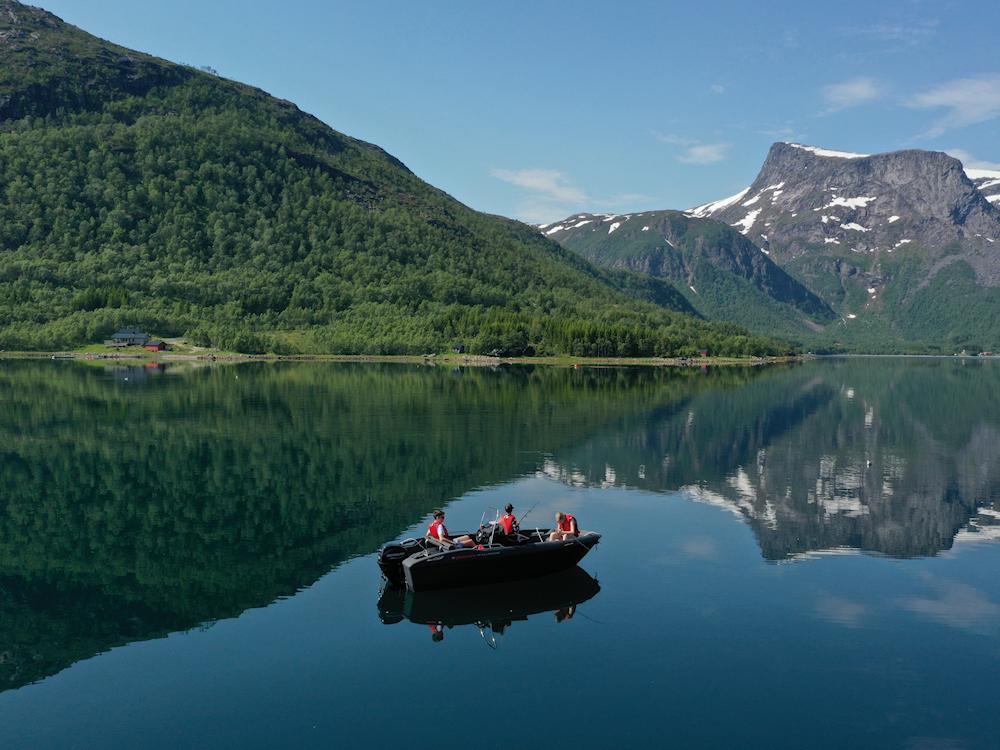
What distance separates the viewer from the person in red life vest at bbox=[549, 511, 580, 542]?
44.0 meters

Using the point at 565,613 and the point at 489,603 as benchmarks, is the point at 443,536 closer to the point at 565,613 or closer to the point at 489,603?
Answer: the point at 489,603

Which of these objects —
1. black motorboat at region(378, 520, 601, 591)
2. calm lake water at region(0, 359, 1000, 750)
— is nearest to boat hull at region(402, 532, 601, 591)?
black motorboat at region(378, 520, 601, 591)

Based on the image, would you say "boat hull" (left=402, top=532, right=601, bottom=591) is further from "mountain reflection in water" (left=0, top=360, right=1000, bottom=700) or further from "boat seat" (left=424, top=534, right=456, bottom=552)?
"mountain reflection in water" (left=0, top=360, right=1000, bottom=700)

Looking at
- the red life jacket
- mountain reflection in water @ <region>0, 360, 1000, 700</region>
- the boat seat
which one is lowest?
mountain reflection in water @ <region>0, 360, 1000, 700</region>

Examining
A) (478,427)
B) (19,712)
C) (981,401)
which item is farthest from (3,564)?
(981,401)

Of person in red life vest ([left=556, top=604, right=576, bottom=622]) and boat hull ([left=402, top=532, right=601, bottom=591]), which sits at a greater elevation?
boat hull ([left=402, top=532, right=601, bottom=591])

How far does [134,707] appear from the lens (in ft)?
95.3

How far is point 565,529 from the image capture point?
148ft

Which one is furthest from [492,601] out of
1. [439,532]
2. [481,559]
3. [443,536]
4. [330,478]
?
[330,478]

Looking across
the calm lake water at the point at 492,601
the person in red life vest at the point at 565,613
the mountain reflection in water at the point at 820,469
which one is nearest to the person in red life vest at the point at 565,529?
the calm lake water at the point at 492,601

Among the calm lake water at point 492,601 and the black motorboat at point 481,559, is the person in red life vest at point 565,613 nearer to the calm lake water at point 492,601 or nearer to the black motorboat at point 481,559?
the calm lake water at point 492,601

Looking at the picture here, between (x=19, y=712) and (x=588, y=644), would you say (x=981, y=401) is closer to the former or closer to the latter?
(x=588, y=644)

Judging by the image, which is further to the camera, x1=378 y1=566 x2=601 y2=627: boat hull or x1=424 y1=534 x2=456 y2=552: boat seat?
x1=424 y1=534 x2=456 y2=552: boat seat

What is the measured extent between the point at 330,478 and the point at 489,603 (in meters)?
33.5
